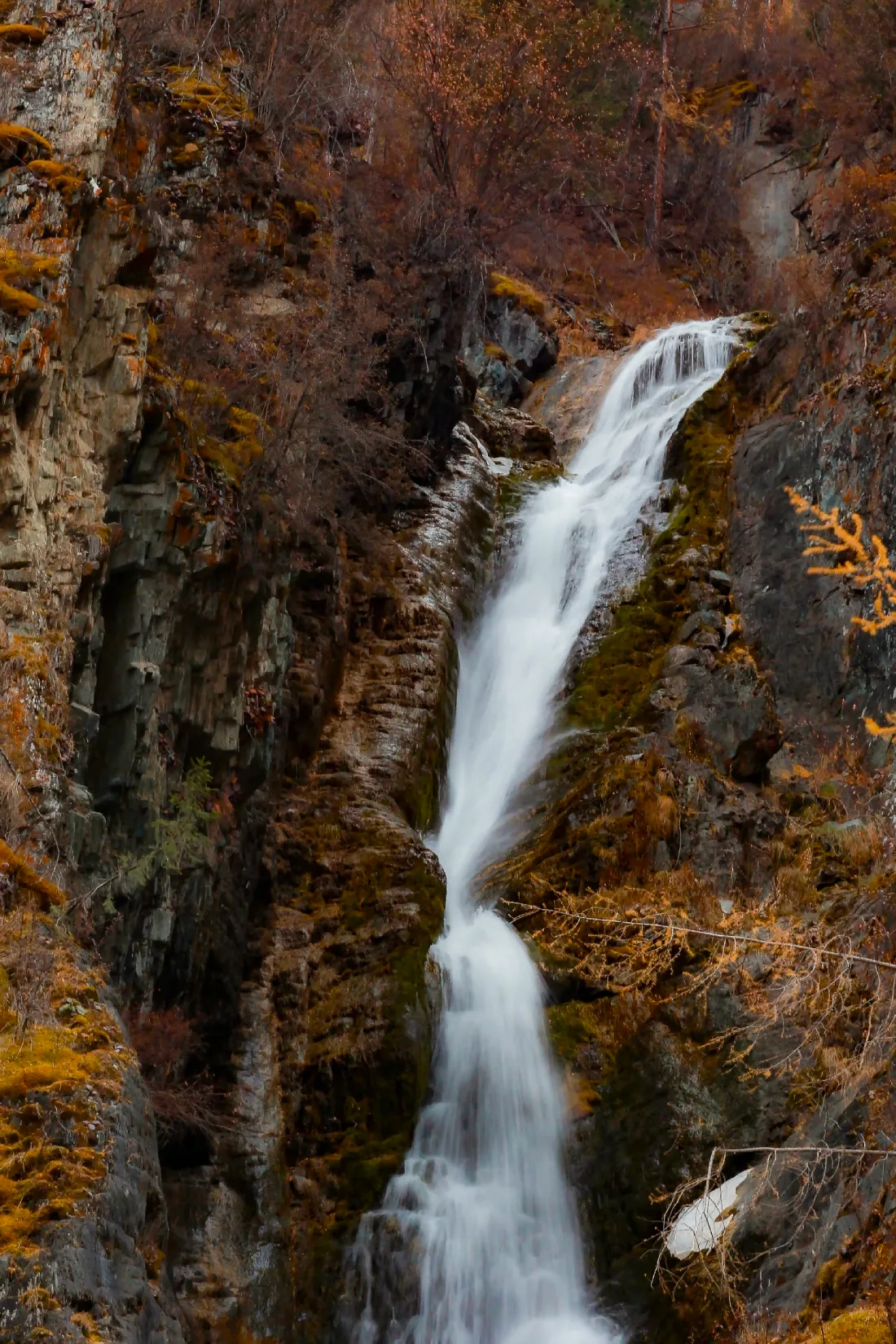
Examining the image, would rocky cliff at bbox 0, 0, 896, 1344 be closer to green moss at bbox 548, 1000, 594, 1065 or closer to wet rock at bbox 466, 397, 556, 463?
green moss at bbox 548, 1000, 594, 1065

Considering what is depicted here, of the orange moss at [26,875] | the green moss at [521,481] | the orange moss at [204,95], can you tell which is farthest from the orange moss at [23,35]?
the green moss at [521,481]

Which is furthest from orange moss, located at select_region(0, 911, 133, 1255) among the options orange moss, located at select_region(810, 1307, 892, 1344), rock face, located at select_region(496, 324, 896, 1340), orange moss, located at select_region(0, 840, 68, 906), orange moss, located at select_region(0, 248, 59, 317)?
orange moss, located at select_region(0, 248, 59, 317)

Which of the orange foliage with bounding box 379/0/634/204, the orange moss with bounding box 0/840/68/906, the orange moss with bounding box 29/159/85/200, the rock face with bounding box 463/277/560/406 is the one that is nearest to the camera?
the orange moss with bounding box 0/840/68/906

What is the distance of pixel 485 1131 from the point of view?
395 inches

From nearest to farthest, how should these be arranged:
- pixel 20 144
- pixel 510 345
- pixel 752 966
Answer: pixel 20 144 < pixel 752 966 < pixel 510 345

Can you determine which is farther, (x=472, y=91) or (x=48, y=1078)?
(x=472, y=91)

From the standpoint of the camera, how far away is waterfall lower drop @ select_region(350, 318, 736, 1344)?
354 inches

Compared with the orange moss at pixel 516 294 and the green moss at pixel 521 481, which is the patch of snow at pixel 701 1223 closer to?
the green moss at pixel 521 481

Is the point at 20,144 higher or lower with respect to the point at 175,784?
higher

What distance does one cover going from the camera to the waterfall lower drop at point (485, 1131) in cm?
899

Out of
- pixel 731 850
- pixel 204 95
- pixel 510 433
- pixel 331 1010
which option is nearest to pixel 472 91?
pixel 510 433

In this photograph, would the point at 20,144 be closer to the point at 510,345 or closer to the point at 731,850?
the point at 731,850

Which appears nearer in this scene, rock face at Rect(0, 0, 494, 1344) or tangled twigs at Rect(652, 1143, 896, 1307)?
rock face at Rect(0, 0, 494, 1344)

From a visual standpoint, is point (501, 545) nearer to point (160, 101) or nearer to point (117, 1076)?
point (160, 101)
